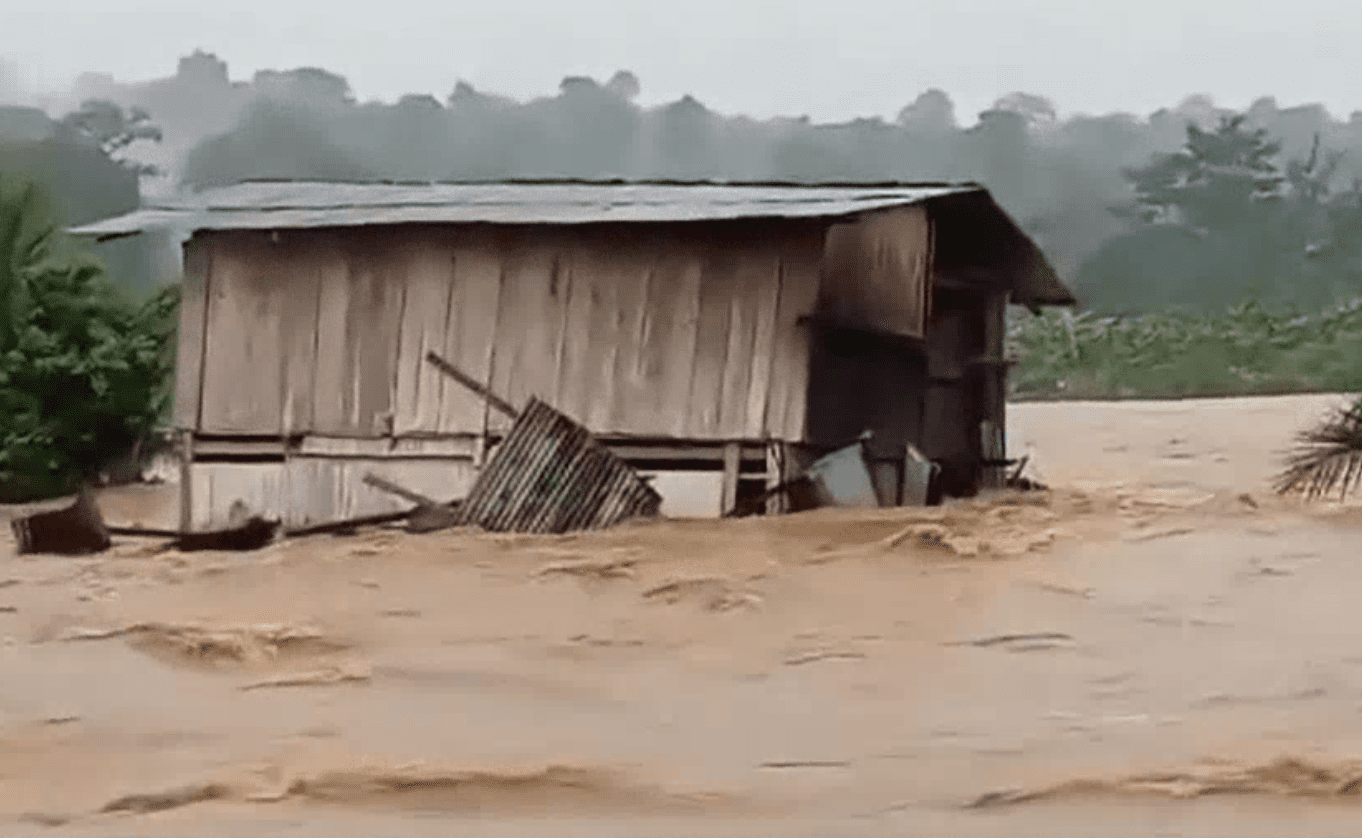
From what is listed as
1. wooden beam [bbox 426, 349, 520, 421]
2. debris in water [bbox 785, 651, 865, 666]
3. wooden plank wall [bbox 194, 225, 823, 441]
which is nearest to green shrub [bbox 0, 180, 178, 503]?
wooden plank wall [bbox 194, 225, 823, 441]

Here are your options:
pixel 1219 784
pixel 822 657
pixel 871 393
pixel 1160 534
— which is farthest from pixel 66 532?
→ pixel 1219 784

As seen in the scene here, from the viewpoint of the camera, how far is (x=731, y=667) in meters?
8.30

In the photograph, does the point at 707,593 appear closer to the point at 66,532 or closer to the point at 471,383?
the point at 471,383

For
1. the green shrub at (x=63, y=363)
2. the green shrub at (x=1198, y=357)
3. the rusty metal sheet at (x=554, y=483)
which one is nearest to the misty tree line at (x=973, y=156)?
the green shrub at (x=1198, y=357)

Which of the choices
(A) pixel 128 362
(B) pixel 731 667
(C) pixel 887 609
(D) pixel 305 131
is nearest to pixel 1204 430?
(A) pixel 128 362

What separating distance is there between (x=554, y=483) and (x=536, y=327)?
148 centimetres

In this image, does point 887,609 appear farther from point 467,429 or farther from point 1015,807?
point 467,429

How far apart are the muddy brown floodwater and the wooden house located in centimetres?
123

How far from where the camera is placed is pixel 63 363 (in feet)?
65.5

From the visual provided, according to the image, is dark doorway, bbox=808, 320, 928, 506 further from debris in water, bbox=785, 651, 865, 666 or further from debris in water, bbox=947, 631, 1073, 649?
debris in water, bbox=785, 651, 865, 666

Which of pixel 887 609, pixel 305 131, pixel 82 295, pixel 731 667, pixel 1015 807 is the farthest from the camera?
pixel 305 131

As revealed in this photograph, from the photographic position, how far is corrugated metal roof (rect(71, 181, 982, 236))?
1469 cm

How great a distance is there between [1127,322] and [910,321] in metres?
24.9

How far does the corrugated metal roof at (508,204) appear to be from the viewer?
14688mm
